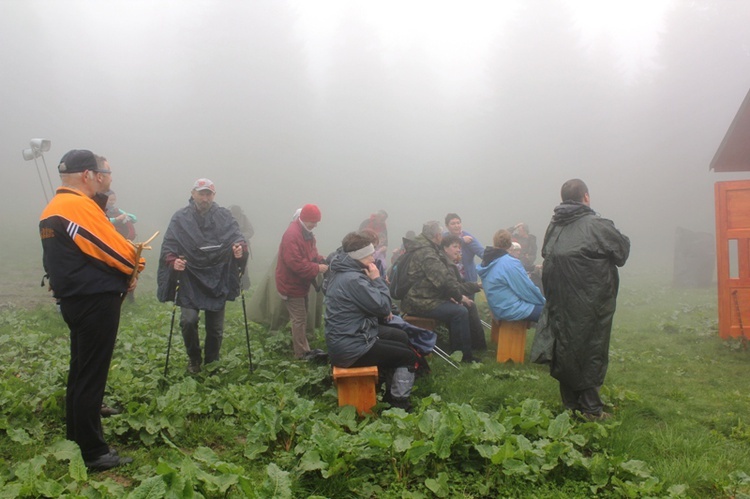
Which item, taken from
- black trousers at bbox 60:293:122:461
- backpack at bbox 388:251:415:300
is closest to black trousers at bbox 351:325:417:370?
backpack at bbox 388:251:415:300

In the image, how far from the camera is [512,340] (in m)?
6.61

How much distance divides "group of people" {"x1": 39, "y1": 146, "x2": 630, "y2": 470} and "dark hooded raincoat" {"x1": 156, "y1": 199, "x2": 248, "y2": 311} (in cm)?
1

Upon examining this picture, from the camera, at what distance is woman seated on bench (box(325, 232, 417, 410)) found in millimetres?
4863

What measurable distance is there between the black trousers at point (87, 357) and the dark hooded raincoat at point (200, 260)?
2.11 meters

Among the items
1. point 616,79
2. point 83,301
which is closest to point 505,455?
point 83,301

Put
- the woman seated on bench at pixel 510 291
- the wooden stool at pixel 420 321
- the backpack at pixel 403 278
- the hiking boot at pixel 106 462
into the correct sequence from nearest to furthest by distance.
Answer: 1. the hiking boot at pixel 106 462
2. the woman seated on bench at pixel 510 291
3. the backpack at pixel 403 278
4. the wooden stool at pixel 420 321

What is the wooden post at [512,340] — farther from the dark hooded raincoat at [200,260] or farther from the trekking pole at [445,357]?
the dark hooded raincoat at [200,260]

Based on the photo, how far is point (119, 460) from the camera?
11.8ft

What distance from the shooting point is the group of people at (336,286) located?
11.0 ft

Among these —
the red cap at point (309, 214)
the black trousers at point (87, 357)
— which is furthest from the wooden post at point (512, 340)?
the black trousers at point (87, 357)

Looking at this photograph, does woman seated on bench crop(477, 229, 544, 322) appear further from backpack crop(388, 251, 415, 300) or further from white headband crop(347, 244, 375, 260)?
white headband crop(347, 244, 375, 260)

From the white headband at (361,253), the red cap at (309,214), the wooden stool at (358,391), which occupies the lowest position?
the wooden stool at (358,391)

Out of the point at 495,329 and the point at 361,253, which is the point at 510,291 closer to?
the point at 495,329

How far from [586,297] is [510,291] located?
2092mm
